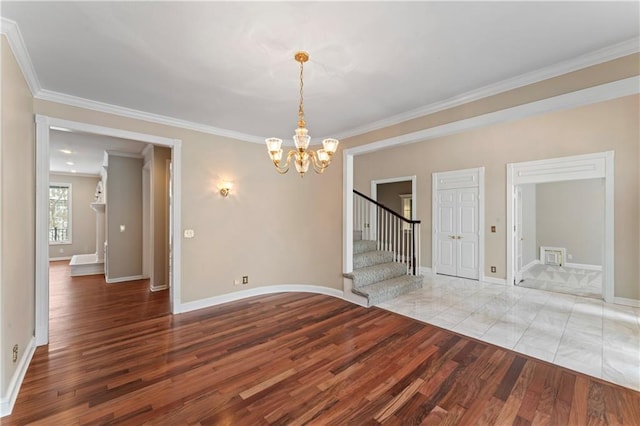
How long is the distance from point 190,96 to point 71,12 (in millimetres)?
1319

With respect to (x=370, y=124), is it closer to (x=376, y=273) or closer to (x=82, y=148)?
(x=376, y=273)

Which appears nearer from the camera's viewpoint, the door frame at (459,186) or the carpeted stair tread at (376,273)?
the carpeted stair tread at (376,273)

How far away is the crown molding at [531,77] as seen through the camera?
222 cm

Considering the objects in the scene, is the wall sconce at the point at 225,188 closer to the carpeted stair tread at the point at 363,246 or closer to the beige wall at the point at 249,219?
the beige wall at the point at 249,219

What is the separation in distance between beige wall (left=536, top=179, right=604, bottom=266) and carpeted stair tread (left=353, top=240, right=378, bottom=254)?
5859 millimetres

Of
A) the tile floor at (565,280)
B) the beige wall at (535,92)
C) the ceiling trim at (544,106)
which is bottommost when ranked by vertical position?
the tile floor at (565,280)

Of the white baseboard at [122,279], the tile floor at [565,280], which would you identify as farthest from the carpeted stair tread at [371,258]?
the white baseboard at [122,279]

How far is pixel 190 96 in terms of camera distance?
3.15m

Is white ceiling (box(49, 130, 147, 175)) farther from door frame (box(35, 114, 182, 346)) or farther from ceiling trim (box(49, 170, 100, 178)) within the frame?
door frame (box(35, 114, 182, 346))

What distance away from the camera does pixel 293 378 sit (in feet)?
7.86

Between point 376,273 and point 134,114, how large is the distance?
4.60m

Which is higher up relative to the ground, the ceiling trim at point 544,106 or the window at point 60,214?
the ceiling trim at point 544,106

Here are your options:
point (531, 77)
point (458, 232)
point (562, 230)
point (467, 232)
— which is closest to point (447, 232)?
point (458, 232)

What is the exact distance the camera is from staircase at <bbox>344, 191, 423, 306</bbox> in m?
4.54
